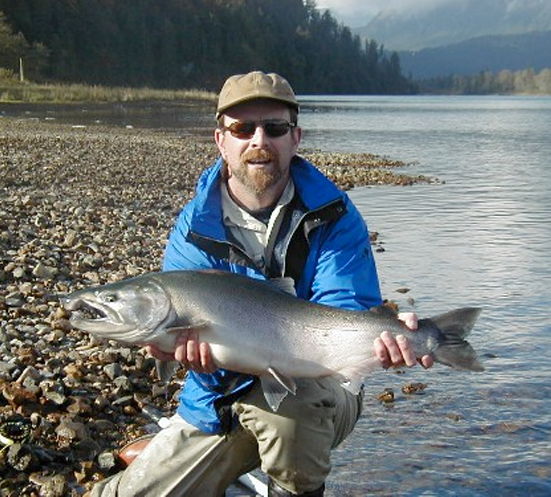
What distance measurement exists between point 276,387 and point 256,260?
75cm

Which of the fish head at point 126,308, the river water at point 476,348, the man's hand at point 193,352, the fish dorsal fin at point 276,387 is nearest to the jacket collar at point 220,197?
the fish head at point 126,308

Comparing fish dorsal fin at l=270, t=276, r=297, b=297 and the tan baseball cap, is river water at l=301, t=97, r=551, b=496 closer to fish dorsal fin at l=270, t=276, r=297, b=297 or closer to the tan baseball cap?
fish dorsal fin at l=270, t=276, r=297, b=297

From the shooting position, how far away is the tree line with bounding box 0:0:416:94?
90812 millimetres

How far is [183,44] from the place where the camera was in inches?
4948

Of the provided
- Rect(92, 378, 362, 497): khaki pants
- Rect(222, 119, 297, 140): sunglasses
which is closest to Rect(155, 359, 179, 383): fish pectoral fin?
Rect(92, 378, 362, 497): khaki pants

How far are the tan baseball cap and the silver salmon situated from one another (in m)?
1.01

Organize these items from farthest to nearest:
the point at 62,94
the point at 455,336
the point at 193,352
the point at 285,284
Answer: the point at 62,94
the point at 285,284
the point at 193,352
the point at 455,336

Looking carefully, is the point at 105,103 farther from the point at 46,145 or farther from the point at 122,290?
the point at 122,290

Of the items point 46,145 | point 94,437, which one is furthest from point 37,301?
point 46,145

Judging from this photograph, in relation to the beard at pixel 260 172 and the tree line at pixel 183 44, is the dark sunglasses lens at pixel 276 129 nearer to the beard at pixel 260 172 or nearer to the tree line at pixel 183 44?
the beard at pixel 260 172

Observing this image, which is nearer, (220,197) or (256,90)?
(256,90)

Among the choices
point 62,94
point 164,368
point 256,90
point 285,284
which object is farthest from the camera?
point 62,94

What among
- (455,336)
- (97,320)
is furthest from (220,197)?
(455,336)

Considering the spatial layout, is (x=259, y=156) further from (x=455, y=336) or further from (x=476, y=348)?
(x=476, y=348)
